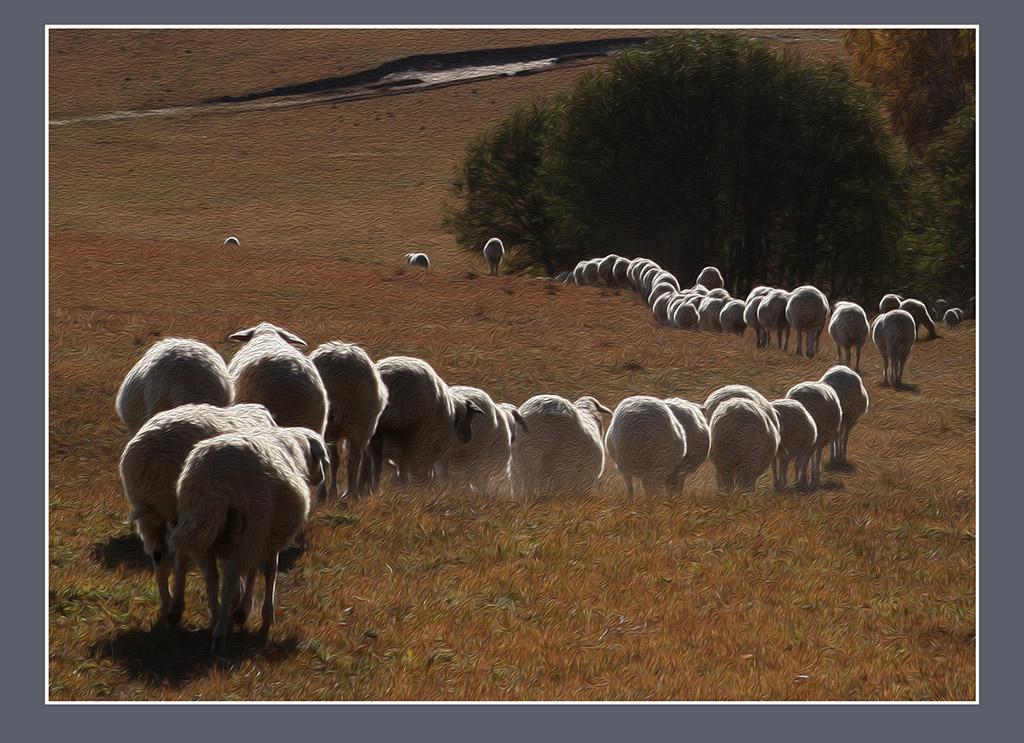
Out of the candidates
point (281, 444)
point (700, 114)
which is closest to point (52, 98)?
point (281, 444)

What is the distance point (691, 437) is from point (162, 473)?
17.2 ft

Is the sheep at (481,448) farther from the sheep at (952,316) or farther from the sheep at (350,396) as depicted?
the sheep at (952,316)

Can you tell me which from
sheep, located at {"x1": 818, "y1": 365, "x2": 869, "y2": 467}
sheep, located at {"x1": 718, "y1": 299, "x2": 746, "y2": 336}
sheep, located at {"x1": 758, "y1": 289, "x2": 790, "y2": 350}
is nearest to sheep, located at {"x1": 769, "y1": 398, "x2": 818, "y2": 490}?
sheep, located at {"x1": 818, "y1": 365, "x2": 869, "y2": 467}

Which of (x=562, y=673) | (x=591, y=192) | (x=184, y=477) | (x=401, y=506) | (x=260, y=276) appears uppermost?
(x=591, y=192)

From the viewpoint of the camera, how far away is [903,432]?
1141cm

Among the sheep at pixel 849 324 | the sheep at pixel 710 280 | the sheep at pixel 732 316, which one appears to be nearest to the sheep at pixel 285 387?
the sheep at pixel 710 280

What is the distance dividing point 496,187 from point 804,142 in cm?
706

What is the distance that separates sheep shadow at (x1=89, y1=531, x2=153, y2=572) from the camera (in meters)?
6.37

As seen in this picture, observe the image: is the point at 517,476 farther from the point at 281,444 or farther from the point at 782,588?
the point at 281,444

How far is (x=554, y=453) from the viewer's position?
30.0ft

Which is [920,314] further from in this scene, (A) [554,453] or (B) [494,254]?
(A) [554,453]

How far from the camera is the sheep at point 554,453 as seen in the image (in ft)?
30.0

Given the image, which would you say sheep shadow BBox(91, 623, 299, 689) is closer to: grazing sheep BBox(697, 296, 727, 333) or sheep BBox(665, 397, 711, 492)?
sheep BBox(665, 397, 711, 492)

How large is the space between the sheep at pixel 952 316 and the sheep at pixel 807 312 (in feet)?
11.4
